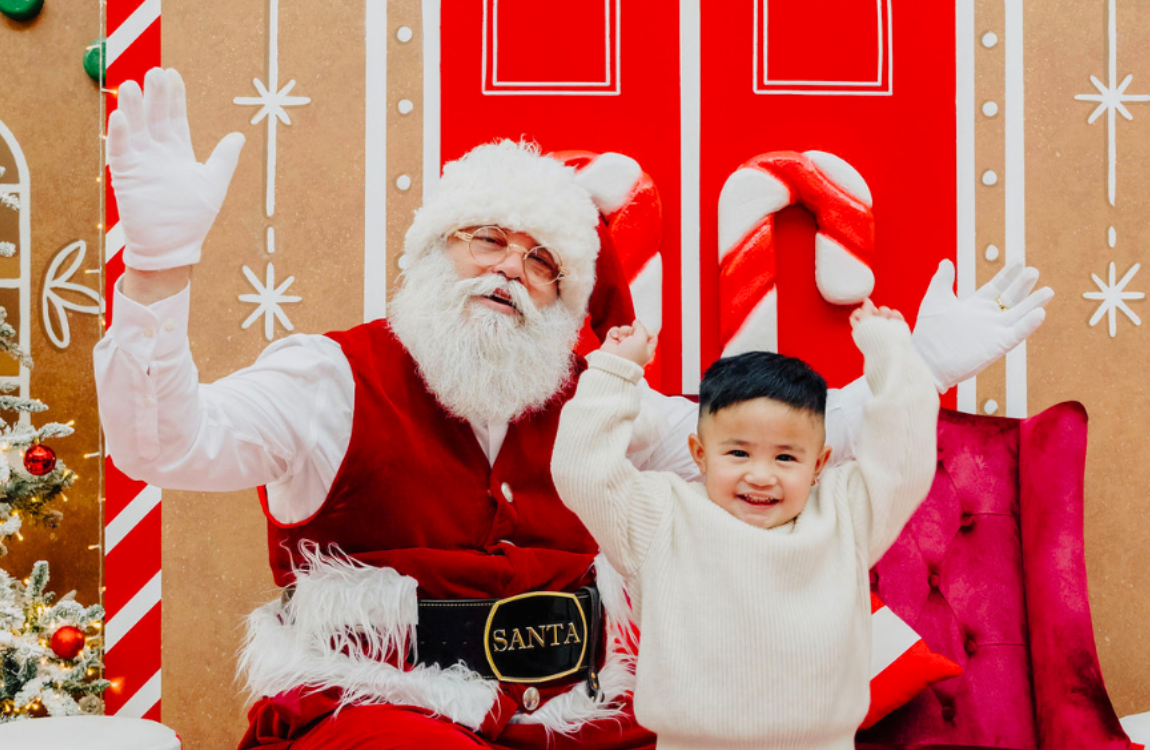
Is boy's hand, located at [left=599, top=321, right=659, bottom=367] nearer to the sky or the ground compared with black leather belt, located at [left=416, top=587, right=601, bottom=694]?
nearer to the sky

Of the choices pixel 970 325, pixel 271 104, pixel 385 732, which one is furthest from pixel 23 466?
pixel 970 325

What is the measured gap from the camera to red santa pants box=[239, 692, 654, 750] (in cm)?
168

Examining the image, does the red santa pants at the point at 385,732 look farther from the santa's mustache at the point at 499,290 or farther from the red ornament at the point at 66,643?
the red ornament at the point at 66,643

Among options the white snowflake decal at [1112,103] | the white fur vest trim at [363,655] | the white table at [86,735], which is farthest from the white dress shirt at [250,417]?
the white snowflake decal at [1112,103]

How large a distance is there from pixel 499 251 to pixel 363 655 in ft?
2.81

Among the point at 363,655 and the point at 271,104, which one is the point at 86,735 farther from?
the point at 271,104

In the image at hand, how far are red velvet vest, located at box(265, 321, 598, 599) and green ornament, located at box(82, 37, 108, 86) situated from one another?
4.70ft

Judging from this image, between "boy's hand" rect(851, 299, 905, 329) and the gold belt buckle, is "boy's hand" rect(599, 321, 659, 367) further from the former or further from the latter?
the gold belt buckle

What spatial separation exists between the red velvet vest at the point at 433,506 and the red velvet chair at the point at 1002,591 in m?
0.84

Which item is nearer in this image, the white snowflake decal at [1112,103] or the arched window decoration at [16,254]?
the white snowflake decal at [1112,103]

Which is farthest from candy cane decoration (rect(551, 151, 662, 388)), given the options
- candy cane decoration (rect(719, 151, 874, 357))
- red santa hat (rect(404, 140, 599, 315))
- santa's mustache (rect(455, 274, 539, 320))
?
santa's mustache (rect(455, 274, 539, 320))

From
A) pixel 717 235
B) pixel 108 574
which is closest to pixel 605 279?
pixel 717 235

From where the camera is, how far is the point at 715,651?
1.60m

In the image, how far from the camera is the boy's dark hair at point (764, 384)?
64.8 inches
